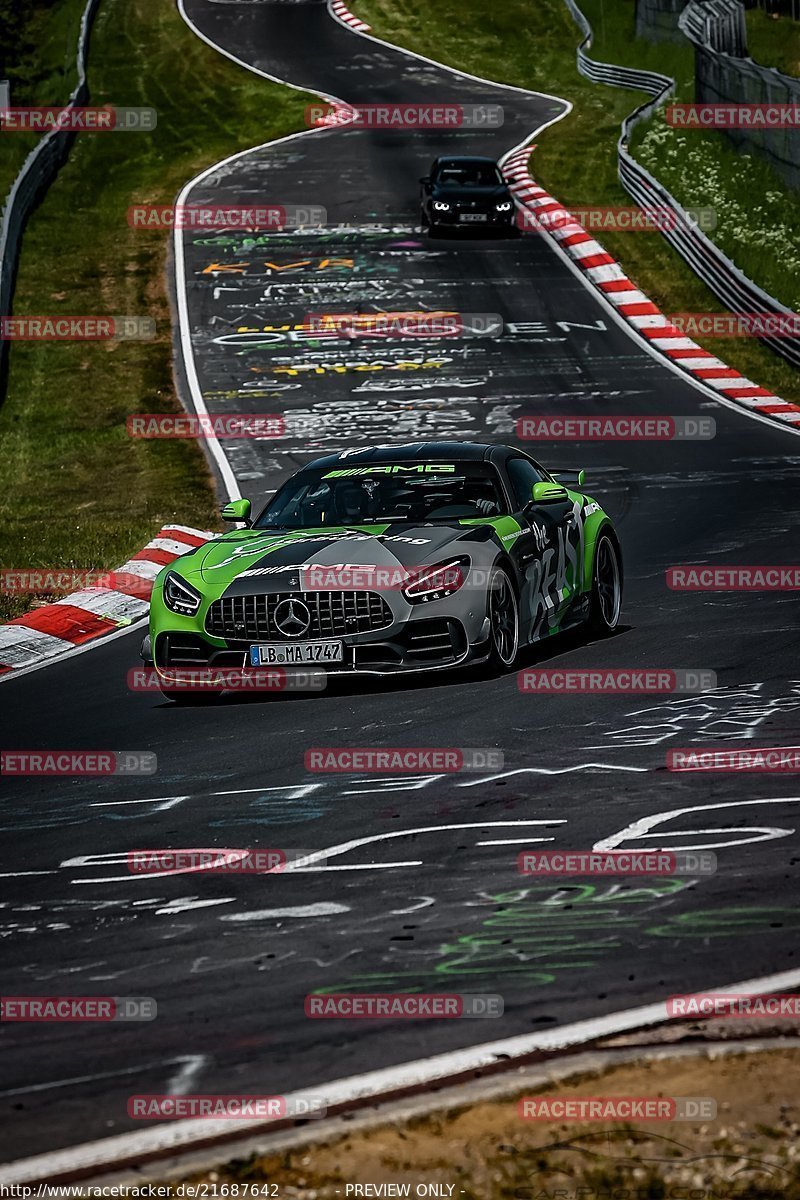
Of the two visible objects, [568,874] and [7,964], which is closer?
[7,964]

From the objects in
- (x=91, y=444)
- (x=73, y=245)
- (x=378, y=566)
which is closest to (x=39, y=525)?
(x=91, y=444)

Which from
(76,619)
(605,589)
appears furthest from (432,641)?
(76,619)

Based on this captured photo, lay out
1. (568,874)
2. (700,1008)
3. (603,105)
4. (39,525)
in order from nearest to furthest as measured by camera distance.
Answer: (700,1008) < (568,874) < (39,525) < (603,105)

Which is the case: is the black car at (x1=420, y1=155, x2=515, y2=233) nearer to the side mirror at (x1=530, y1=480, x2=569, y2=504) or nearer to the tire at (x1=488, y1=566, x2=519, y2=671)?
the side mirror at (x1=530, y1=480, x2=569, y2=504)

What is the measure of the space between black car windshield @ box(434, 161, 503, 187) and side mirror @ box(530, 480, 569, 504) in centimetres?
2384

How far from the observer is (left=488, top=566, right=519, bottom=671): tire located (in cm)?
1060

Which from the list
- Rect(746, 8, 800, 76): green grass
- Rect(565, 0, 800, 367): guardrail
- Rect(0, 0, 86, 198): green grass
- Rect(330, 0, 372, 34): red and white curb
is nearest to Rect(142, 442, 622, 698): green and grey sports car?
Rect(565, 0, 800, 367): guardrail

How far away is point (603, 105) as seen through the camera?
1838 inches

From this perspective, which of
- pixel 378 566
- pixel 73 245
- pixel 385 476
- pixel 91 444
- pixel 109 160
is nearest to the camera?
pixel 378 566

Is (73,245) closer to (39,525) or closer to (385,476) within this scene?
(39,525)

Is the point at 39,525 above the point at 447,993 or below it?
below

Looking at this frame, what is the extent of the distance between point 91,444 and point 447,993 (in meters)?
18.9

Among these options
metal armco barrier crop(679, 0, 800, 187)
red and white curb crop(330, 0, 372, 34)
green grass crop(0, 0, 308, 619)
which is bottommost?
green grass crop(0, 0, 308, 619)

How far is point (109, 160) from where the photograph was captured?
140 feet
